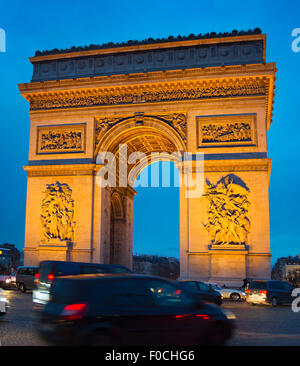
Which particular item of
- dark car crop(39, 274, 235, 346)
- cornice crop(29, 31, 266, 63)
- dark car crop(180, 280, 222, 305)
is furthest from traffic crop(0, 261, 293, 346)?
cornice crop(29, 31, 266, 63)

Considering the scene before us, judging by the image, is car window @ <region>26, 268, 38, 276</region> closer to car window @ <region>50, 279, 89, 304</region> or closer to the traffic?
the traffic

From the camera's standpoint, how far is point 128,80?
28.6 m

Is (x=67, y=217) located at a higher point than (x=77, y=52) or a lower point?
lower

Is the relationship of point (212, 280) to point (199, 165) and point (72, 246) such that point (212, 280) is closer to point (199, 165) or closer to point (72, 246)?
point (199, 165)

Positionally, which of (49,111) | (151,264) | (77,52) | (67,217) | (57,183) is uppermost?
(77,52)

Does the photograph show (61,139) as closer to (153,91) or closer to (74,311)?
→ (153,91)

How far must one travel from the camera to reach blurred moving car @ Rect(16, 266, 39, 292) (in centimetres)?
2498

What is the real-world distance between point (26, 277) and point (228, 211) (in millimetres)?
11751

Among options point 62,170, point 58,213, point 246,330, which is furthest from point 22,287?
point 246,330

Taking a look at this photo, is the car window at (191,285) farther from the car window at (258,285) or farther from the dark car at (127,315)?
the dark car at (127,315)

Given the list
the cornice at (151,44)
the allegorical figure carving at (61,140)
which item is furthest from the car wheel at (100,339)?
the cornice at (151,44)

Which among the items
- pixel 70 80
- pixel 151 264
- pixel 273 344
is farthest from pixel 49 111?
pixel 151 264

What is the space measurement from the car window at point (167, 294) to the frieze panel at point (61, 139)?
868 inches
